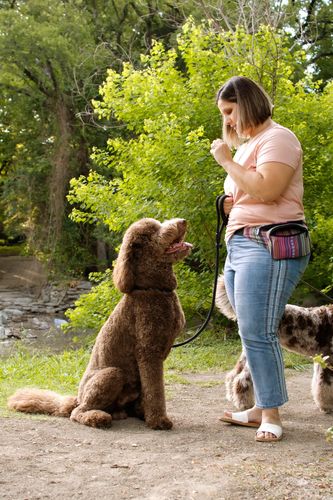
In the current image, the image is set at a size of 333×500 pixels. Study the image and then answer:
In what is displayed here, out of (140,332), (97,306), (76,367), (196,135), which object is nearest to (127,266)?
(140,332)

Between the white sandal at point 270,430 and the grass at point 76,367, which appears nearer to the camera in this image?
the white sandal at point 270,430

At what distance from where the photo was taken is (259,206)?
139 inches

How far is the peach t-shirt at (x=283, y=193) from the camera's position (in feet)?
11.2

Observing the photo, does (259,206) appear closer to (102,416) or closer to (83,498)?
(102,416)

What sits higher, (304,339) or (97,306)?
(304,339)

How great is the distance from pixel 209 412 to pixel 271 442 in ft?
3.21

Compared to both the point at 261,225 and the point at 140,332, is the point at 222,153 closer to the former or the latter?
the point at 261,225

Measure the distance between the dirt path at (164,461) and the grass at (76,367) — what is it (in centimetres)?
113

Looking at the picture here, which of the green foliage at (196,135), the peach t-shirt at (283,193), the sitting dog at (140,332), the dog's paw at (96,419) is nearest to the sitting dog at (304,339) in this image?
the sitting dog at (140,332)

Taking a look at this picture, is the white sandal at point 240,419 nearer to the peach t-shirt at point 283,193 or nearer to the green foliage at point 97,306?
the peach t-shirt at point 283,193

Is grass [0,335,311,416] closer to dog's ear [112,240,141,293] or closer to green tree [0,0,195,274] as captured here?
dog's ear [112,240,141,293]

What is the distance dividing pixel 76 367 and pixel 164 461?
3647mm

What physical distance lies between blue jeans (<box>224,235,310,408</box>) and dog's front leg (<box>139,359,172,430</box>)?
601 mm

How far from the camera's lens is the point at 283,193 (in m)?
3.49
